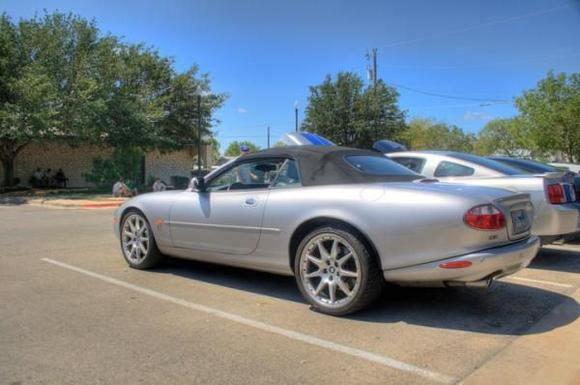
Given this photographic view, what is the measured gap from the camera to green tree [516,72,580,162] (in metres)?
32.9

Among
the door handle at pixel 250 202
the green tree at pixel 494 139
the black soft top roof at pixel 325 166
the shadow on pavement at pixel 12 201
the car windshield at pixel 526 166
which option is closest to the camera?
the black soft top roof at pixel 325 166

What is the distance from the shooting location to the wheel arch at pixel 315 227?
4.34 metres

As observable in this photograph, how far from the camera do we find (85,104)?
879 inches

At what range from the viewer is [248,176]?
18.1ft

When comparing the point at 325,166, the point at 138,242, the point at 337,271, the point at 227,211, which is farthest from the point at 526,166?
the point at 138,242

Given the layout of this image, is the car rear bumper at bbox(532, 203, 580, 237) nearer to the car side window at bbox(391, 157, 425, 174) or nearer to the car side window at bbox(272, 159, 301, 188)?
the car side window at bbox(391, 157, 425, 174)

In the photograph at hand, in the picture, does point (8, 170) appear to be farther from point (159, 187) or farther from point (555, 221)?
point (555, 221)

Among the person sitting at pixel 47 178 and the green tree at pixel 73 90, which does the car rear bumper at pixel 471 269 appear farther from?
the person sitting at pixel 47 178

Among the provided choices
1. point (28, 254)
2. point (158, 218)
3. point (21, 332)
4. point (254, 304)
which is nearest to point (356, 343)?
point (254, 304)

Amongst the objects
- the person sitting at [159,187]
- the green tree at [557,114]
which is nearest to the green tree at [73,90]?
the person sitting at [159,187]

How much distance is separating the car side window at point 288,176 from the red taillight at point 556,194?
3.37m

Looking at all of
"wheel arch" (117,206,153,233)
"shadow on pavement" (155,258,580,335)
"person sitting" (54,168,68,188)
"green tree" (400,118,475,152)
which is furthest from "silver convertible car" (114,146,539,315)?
"green tree" (400,118,475,152)

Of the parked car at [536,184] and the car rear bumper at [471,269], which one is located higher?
the parked car at [536,184]

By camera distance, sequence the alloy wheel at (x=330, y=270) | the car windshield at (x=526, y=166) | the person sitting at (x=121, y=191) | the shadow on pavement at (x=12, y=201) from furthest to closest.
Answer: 1. the person sitting at (x=121, y=191)
2. the shadow on pavement at (x=12, y=201)
3. the car windshield at (x=526, y=166)
4. the alloy wheel at (x=330, y=270)
